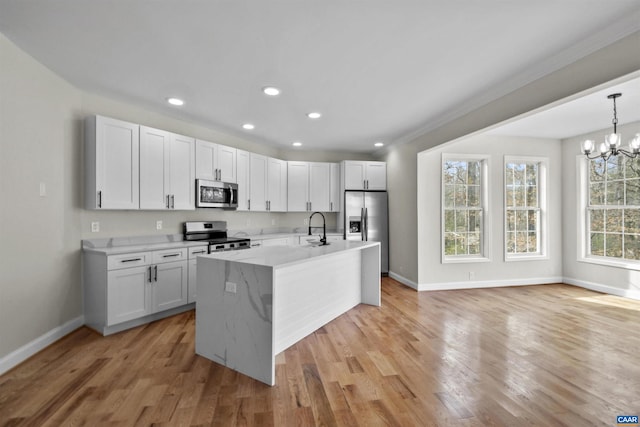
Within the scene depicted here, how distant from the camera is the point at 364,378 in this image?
89.9 inches

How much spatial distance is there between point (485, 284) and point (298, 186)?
3.89m

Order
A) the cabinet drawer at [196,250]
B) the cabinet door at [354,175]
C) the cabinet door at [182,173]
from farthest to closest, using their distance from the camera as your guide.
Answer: the cabinet door at [354,175] < the cabinet door at [182,173] < the cabinet drawer at [196,250]

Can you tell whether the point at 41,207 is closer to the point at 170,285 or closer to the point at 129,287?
the point at 129,287

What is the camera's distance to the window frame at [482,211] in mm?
5031

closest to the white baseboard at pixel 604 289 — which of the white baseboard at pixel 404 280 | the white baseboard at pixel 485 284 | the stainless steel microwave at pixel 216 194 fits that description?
the white baseboard at pixel 485 284

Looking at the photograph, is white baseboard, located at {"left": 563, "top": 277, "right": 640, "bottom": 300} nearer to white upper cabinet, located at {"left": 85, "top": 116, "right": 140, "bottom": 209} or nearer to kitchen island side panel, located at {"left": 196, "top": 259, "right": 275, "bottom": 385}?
kitchen island side panel, located at {"left": 196, "top": 259, "right": 275, "bottom": 385}

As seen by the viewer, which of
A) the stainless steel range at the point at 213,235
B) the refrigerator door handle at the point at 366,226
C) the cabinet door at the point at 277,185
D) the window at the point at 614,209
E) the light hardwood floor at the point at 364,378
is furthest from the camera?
the refrigerator door handle at the point at 366,226

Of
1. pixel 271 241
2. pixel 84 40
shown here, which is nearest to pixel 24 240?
pixel 84 40

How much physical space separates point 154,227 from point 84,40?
2336 millimetres

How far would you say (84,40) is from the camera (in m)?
2.37

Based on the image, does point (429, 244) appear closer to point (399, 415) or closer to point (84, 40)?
point (399, 415)

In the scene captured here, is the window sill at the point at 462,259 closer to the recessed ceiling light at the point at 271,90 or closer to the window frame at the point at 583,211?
the window frame at the point at 583,211

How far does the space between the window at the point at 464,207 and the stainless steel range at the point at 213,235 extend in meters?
3.48

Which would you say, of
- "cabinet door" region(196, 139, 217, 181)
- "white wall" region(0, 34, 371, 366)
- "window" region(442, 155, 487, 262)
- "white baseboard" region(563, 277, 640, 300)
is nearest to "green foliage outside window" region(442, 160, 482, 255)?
"window" region(442, 155, 487, 262)
